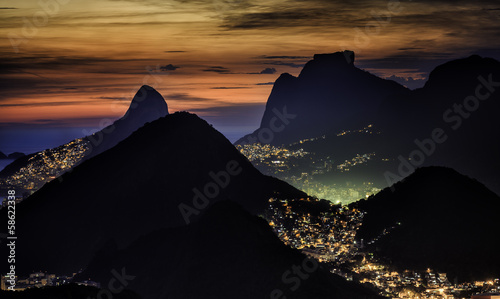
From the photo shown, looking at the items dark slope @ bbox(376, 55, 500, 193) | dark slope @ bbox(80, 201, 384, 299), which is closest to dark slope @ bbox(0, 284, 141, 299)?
dark slope @ bbox(80, 201, 384, 299)

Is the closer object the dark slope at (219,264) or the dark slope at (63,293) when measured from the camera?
the dark slope at (63,293)

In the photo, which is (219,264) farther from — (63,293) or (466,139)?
(466,139)

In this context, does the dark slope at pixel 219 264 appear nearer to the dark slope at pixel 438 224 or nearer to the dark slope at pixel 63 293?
the dark slope at pixel 63 293

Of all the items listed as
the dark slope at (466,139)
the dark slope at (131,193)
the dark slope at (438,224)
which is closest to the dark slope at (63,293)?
the dark slope at (131,193)

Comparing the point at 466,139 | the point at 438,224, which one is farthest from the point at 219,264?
the point at 466,139

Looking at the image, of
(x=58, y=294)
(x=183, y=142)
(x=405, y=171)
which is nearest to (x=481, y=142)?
(x=405, y=171)

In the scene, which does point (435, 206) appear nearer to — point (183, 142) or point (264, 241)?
point (264, 241)

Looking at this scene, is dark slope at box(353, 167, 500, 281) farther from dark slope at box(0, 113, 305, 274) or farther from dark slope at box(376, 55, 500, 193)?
dark slope at box(376, 55, 500, 193)
